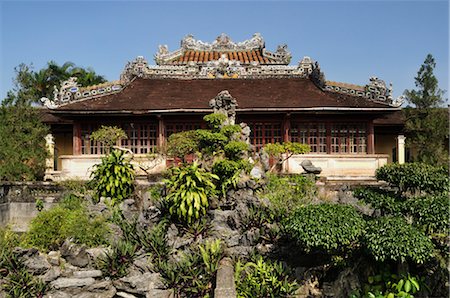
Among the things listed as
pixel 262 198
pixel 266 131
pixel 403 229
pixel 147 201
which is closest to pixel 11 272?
pixel 147 201

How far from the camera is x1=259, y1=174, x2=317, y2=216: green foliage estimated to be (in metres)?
11.1

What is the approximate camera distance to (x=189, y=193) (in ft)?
34.9

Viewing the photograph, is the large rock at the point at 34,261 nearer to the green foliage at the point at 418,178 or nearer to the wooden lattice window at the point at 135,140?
the wooden lattice window at the point at 135,140

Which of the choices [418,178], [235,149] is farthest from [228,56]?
[418,178]

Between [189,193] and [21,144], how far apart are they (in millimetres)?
6828

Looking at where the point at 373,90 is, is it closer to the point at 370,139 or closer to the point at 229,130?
the point at 370,139

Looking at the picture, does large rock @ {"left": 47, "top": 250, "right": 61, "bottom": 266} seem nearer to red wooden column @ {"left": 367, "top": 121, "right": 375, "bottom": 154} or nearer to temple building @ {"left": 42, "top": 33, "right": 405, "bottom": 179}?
temple building @ {"left": 42, "top": 33, "right": 405, "bottom": 179}

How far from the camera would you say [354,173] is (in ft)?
53.7

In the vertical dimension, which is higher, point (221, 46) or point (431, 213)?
point (221, 46)

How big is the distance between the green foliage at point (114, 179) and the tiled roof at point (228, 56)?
9.95m

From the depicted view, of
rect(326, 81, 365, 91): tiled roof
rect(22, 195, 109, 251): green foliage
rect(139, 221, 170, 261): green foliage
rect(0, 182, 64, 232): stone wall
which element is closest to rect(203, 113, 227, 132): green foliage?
rect(139, 221, 170, 261): green foliage

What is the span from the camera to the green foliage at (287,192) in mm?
11055

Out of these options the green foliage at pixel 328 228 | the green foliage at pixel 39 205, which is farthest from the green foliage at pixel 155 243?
the green foliage at pixel 39 205

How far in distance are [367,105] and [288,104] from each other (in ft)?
9.52
